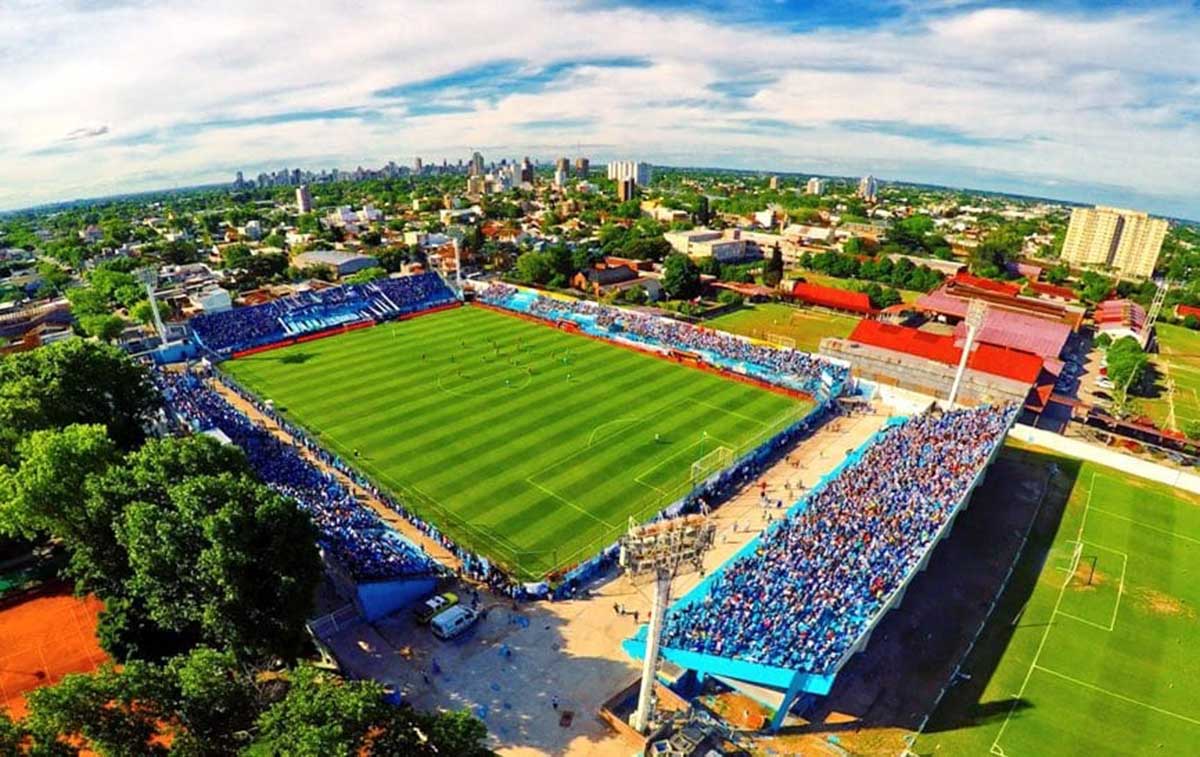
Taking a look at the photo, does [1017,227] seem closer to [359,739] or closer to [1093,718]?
[1093,718]

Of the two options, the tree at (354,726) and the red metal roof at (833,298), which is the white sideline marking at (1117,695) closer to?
the tree at (354,726)

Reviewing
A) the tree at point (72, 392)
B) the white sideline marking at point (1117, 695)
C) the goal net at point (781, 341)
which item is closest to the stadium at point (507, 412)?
the tree at point (72, 392)

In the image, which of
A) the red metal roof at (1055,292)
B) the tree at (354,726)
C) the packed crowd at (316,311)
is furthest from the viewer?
the red metal roof at (1055,292)

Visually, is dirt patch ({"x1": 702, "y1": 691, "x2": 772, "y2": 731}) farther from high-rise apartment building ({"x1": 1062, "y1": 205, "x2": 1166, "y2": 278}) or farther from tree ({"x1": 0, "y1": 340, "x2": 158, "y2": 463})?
high-rise apartment building ({"x1": 1062, "y1": 205, "x2": 1166, "y2": 278})

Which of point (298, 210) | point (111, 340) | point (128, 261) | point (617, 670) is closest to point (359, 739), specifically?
point (617, 670)

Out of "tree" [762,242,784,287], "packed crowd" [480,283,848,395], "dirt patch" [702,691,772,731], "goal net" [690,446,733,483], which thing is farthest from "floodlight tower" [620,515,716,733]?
"tree" [762,242,784,287]

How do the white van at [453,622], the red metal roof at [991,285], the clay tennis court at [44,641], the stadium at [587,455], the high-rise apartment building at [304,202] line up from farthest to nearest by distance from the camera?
the high-rise apartment building at [304,202] < the red metal roof at [991,285] < the white van at [453,622] < the stadium at [587,455] < the clay tennis court at [44,641]

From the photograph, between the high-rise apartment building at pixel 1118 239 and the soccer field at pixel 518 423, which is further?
the high-rise apartment building at pixel 1118 239
